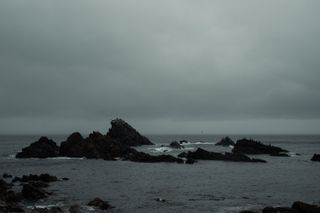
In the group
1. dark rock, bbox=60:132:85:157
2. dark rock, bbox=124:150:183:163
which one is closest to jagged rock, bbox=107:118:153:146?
dark rock, bbox=60:132:85:157

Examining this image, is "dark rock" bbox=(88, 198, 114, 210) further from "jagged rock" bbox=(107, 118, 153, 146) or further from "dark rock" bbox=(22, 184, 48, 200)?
"jagged rock" bbox=(107, 118, 153, 146)

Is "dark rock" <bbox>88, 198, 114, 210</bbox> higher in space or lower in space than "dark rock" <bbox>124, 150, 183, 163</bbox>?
lower

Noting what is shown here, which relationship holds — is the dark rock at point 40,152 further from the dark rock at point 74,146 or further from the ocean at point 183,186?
the ocean at point 183,186

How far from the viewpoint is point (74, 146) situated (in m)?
135

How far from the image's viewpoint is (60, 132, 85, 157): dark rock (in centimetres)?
13325

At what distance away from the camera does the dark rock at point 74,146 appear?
133 m

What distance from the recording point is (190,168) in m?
104

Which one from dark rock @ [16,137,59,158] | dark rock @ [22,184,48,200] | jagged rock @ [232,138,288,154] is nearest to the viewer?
dark rock @ [22,184,48,200]

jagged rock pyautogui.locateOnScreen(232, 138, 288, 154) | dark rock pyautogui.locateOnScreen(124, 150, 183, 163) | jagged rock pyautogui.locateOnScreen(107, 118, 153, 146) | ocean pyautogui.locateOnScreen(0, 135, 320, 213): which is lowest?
ocean pyautogui.locateOnScreen(0, 135, 320, 213)

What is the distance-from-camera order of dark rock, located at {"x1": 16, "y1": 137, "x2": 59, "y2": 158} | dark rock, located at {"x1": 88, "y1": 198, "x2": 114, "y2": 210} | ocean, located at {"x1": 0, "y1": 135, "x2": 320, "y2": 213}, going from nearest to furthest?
1. dark rock, located at {"x1": 88, "y1": 198, "x2": 114, "y2": 210}
2. ocean, located at {"x1": 0, "y1": 135, "x2": 320, "y2": 213}
3. dark rock, located at {"x1": 16, "y1": 137, "x2": 59, "y2": 158}

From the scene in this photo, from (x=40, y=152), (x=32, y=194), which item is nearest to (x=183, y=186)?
(x=32, y=194)

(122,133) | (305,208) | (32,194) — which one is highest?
(122,133)

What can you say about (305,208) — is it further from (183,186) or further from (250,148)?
(250,148)

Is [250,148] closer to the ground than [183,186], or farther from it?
farther from it
